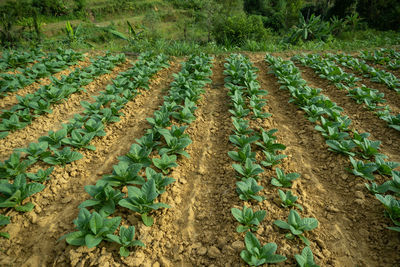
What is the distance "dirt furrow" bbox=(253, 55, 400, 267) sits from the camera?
2.08m

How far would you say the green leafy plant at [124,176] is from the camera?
8.38 ft

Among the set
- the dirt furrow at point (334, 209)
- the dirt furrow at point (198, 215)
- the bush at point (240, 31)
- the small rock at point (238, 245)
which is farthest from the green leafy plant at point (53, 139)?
the bush at point (240, 31)

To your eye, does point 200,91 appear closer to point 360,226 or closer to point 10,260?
point 360,226

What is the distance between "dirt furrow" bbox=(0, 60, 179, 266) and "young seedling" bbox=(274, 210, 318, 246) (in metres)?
2.09

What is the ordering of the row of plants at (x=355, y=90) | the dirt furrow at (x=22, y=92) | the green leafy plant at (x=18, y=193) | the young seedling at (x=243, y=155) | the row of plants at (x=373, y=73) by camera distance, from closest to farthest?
1. the green leafy plant at (x=18, y=193)
2. the young seedling at (x=243, y=155)
3. the row of plants at (x=355, y=90)
4. the dirt furrow at (x=22, y=92)
5. the row of plants at (x=373, y=73)

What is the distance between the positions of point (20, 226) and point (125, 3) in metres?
36.6

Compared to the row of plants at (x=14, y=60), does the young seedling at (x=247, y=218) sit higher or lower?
lower

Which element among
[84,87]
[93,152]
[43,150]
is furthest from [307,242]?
[84,87]

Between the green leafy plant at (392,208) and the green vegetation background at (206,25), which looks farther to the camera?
the green vegetation background at (206,25)

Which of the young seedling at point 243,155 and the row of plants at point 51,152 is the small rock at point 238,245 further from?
the row of plants at point 51,152

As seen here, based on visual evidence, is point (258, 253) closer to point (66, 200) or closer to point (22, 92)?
point (66, 200)

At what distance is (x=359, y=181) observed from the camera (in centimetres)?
281

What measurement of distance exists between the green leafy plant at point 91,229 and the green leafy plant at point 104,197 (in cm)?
19

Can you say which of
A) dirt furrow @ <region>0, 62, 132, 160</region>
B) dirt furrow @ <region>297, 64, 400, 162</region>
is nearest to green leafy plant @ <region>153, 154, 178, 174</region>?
dirt furrow @ <region>0, 62, 132, 160</region>
